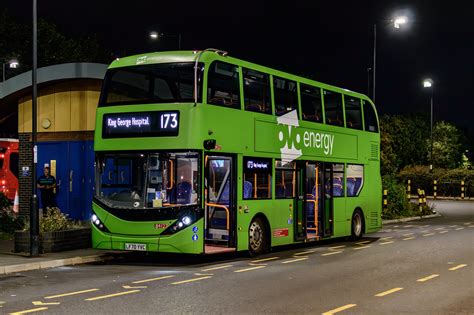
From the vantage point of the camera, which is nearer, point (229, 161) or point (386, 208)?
point (229, 161)

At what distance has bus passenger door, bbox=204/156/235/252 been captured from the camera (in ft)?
50.4

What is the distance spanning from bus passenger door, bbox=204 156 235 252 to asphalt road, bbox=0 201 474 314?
1.87 ft

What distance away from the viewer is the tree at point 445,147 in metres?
63.0

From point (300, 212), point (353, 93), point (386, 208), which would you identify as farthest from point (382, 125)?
point (300, 212)

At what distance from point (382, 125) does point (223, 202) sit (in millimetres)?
39036

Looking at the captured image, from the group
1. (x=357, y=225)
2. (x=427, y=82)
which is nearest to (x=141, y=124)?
(x=357, y=225)

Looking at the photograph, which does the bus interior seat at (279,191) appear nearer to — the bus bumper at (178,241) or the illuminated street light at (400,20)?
the bus bumper at (178,241)

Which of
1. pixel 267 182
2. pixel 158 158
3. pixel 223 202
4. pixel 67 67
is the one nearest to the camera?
pixel 158 158

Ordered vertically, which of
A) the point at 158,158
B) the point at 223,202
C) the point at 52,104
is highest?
the point at 52,104

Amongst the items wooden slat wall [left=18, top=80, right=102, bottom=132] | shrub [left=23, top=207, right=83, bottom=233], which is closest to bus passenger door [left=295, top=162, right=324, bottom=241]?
shrub [left=23, top=207, right=83, bottom=233]

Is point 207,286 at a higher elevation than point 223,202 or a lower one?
lower

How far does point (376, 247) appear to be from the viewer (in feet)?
61.7

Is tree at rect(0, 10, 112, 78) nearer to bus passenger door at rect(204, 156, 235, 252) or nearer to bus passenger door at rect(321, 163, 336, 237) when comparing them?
bus passenger door at rect(321, 163, 336, 237)

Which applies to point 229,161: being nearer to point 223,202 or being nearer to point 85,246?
point 223,202
